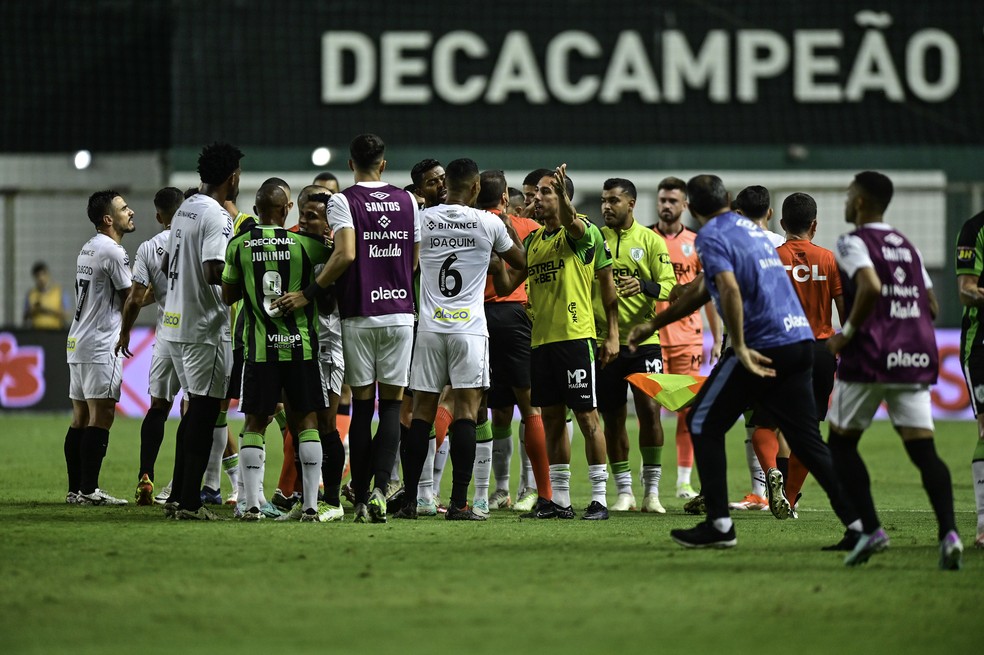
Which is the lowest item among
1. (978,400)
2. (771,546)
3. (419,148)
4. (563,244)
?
(771,546)

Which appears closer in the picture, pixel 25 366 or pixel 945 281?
pixel 25 366

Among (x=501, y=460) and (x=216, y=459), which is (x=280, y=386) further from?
(x=501, y=460)

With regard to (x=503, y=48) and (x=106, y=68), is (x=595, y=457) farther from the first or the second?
(x=106, y=68)

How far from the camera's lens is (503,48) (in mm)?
26281

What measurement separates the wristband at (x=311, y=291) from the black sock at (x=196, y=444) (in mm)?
998

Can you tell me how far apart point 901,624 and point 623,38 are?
2157 cm

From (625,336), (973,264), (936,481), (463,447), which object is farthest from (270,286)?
(973,264)

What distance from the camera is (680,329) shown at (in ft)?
39.4

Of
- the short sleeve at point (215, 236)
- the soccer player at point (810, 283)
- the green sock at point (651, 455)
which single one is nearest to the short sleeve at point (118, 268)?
the short sleeve at point (215, 236)

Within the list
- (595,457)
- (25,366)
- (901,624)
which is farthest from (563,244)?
(25,366)

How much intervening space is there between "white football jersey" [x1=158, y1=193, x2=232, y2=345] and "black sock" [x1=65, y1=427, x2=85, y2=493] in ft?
6.11

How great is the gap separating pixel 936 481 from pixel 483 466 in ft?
12.7

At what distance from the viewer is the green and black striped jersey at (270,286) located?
348 inches

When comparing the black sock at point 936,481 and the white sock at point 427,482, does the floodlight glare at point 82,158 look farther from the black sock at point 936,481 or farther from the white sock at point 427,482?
the black sock at point 936,481
